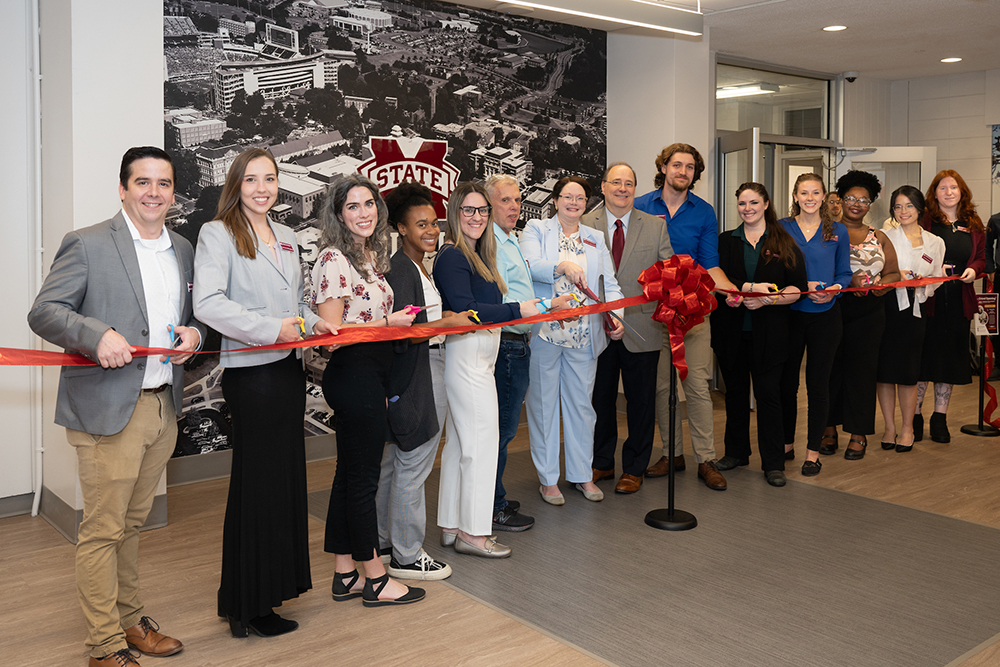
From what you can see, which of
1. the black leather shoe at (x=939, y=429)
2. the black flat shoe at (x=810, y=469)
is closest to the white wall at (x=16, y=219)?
the black flat shoe at (x=810, y=469)

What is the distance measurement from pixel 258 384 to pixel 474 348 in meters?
1.10

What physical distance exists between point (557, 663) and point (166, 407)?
1586 millimetres

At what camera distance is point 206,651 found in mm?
3111

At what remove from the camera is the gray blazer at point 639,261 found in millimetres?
4891

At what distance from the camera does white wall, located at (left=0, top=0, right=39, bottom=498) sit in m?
4.50

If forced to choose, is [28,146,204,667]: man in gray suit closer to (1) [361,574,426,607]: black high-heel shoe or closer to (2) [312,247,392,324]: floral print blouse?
(2) [312,247,392,324]: floral print blouse

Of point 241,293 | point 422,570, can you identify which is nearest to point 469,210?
point 241,293

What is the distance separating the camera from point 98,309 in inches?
109

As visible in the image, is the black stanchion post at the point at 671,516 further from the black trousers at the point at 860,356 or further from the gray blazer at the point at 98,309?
the gray blazer at the point at 98,309

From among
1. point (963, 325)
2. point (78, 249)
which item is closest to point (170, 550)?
point (78, 249)

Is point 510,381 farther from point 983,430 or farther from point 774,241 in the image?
point 983,430

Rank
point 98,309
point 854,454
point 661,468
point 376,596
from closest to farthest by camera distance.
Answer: point 98,309 → point 376,596 → point 661,468 → point 854,454

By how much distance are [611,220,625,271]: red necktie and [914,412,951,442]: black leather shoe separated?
3034 millimetres

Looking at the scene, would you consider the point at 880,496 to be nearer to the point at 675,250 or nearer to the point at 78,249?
the point at 675,250
